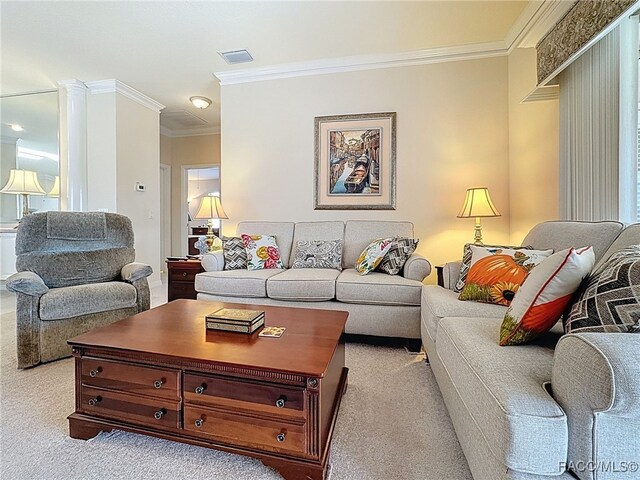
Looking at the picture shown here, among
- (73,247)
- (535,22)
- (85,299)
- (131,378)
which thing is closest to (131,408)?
(131,378)

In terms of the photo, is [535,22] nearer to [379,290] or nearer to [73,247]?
[379,290]

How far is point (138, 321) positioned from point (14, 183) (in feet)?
14.0

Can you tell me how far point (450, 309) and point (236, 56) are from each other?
10.6 feet

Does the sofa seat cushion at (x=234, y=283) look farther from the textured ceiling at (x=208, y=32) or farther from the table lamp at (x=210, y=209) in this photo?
the textured ceiling at (x=208, y=32)

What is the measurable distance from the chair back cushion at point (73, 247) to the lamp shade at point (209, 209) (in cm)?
79

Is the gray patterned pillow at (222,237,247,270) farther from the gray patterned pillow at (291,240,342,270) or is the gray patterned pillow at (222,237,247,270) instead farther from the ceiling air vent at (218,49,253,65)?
the ceiling air vent at (218,49,253,65)

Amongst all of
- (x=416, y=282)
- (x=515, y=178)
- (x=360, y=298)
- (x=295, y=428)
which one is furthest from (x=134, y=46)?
(x=515, y=178)

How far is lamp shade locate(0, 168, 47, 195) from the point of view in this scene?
13.8 ft

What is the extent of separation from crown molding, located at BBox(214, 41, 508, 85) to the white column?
1.82 metres

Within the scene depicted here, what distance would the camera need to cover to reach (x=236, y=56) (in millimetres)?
3355

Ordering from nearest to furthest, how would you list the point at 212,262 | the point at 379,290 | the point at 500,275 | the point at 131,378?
the point at 131,378, the point at 500,275, the point at 379,290, the point at 212,262

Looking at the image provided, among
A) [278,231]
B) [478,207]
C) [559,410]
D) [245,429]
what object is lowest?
[245,429]

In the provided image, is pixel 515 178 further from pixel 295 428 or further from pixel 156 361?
pixel 156 361

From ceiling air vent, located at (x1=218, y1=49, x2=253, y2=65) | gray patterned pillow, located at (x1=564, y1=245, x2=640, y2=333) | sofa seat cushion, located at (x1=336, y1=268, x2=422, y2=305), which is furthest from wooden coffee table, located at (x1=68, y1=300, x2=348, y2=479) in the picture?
ceiling air vent, located at (x1=218, y1=49, x2=253, y2=65)
